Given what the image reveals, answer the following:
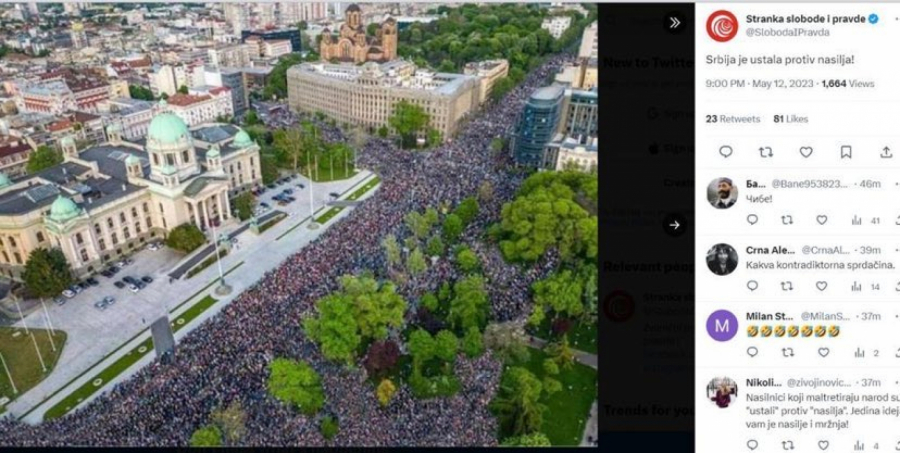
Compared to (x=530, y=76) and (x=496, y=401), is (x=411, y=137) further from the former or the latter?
(x=496, y=401)

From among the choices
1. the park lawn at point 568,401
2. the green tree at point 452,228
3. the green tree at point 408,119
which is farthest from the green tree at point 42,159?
the park lawn at point 568,401

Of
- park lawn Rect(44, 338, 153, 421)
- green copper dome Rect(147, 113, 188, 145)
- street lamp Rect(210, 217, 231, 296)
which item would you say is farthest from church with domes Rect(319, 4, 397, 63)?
park lawn Rect(44, 338, 153, 421)

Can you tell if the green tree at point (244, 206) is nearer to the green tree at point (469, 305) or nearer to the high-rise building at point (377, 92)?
the green tree at point (469, 305)

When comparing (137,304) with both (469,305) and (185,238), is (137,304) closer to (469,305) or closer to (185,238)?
(185,238)

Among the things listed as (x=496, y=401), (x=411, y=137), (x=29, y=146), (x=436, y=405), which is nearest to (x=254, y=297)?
(x=436, y=405)

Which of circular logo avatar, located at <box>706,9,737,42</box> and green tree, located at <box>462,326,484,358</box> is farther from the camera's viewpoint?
green tree, located at <box>462,326,484,358</box>

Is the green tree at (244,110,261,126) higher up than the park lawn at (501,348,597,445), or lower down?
higher up

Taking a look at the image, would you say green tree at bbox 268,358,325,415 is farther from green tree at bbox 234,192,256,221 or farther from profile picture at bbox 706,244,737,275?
green tree at bbox 234,192,256,221
